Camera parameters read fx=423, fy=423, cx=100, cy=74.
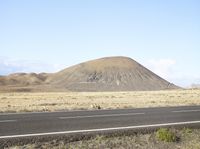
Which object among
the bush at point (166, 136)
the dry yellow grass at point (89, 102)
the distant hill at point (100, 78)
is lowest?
the dry yellow grass at point (89, 102)

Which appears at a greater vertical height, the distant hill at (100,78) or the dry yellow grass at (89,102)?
the distant hill at (100,78)

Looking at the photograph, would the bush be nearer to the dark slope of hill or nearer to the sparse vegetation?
the sparse vegetation

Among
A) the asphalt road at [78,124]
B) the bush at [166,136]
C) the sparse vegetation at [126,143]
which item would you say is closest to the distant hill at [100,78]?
the asphalt road at [78,124]

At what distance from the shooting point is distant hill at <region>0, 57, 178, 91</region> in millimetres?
139875

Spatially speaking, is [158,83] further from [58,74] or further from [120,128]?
[120,128]

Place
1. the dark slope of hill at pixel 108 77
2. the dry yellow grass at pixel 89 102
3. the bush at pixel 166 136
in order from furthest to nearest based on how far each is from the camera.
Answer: the dark slope of hill at pixel 108 77 → the dry yellow grass at pixel 89 102 → the bush at pixel 166 136

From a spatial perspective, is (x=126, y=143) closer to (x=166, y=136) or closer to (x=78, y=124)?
(x=166, y=136)

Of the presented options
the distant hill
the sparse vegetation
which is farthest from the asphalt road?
the distant hill

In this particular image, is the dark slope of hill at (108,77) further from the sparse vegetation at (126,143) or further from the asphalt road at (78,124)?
the sparse vegetation at (126,143)

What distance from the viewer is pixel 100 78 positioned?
14950cm

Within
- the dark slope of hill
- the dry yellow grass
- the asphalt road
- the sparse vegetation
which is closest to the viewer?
the sparse vegetation

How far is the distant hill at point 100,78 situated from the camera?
140 metres

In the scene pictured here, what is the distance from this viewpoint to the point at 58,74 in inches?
6422

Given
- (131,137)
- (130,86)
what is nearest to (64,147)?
(131,137)
